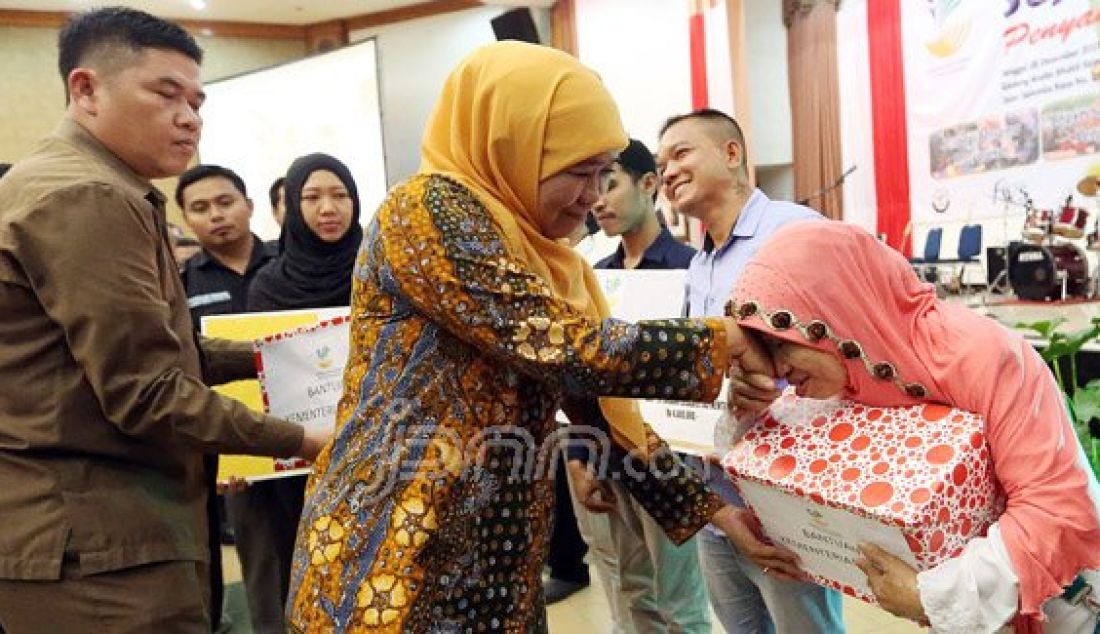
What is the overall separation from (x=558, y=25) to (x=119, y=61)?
7.98 meters

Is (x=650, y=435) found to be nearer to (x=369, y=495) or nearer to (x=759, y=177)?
(x=369, y=495)

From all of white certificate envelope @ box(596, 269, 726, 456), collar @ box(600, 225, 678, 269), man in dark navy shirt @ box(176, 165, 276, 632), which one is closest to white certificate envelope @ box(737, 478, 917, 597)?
white certificate envelope @ box(596, 269, 726, 456)

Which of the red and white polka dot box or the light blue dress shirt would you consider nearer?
the red and white polka dot box

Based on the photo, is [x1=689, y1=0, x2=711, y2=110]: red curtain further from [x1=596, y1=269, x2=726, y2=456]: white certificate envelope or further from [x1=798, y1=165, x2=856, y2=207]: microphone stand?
[x1=596, y1=269, x2=726, y2=456]: white certificate envelope

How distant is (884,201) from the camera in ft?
24.1

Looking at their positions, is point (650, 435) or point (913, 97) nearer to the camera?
point (650, 435)

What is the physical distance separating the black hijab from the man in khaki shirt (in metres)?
1.25

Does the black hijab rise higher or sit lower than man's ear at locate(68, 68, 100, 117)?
lower

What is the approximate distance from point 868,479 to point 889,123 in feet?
23.0

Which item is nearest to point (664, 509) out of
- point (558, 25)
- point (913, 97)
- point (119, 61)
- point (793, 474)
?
point (793, 474)

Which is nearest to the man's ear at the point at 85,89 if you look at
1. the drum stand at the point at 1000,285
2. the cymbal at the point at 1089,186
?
the cymbal at the point at 1089,186

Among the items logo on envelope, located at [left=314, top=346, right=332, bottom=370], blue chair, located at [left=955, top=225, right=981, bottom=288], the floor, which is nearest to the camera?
logo on envelope, located at [left=314, top=346, right=332, bottom=370]

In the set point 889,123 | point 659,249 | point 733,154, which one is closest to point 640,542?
point 659,249

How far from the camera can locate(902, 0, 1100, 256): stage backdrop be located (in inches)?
228
